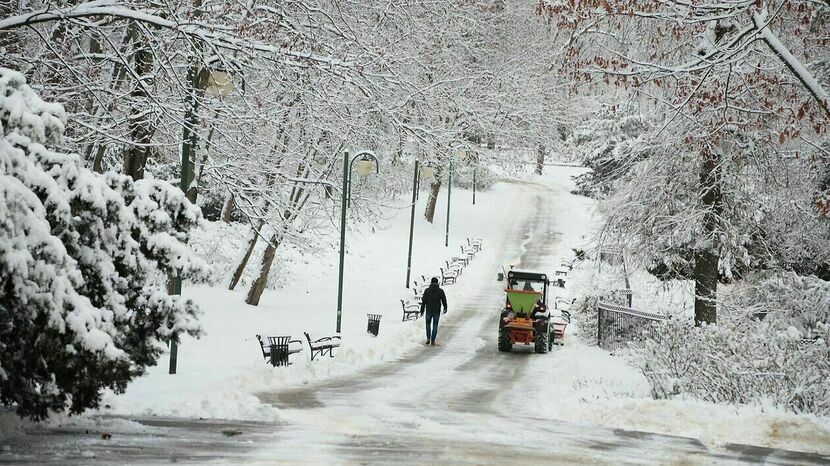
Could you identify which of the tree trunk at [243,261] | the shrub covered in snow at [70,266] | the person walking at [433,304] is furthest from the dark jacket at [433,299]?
the shrub covered in snow at [70,266]

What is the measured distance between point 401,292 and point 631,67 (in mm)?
21566

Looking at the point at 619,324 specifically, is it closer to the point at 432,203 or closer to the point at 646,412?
the point at 646,412

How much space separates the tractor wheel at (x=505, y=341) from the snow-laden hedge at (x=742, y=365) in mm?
6819

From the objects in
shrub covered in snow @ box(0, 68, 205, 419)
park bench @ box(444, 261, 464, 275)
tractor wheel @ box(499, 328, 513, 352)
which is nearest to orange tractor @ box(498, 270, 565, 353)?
tractor wheel @ box(499, 328, 513, 352)

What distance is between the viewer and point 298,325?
23.2 metres

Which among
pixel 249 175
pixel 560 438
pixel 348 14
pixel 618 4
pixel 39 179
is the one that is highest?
pixel 348 14

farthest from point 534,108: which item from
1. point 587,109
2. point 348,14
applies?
point 348,14

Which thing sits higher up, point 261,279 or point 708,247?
point 708,247

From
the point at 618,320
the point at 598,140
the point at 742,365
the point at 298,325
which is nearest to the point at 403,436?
the point at 742,365

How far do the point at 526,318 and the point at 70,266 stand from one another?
16.6 m

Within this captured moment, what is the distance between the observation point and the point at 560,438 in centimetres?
1051

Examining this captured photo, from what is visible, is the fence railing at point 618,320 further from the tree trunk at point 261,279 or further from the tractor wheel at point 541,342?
the tree trunk at point 261,279

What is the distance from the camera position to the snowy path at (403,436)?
28.0ft

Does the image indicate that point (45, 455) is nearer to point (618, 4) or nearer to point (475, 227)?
point (618, 4)
